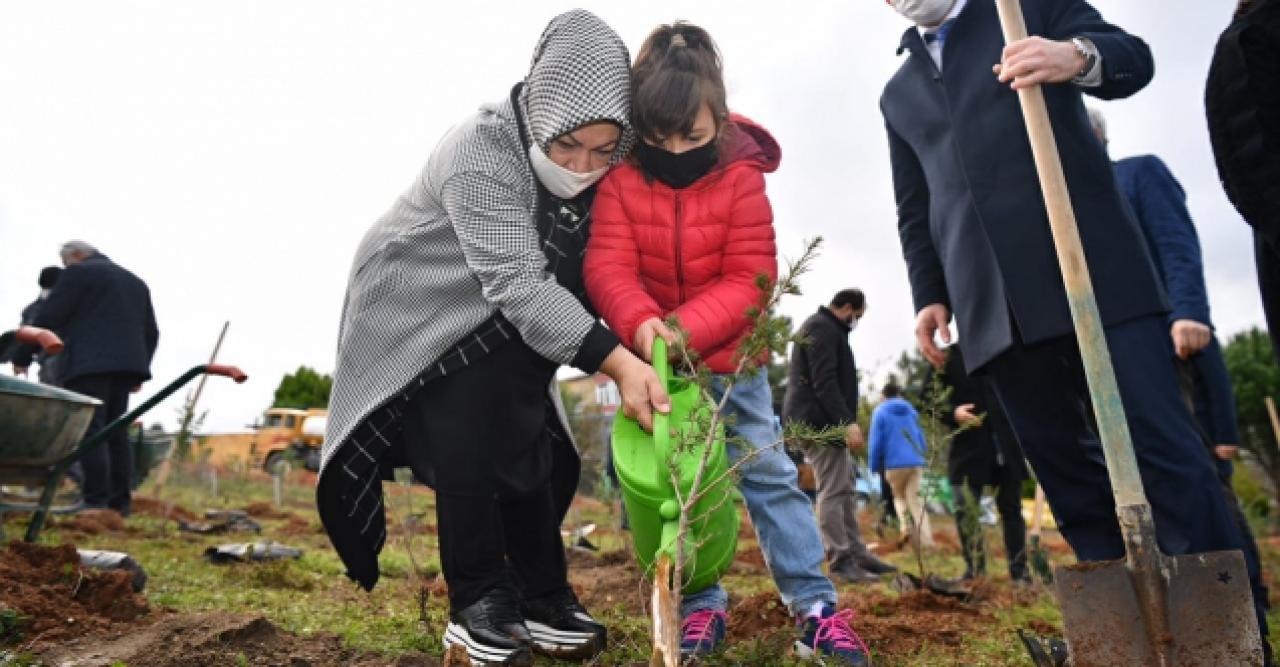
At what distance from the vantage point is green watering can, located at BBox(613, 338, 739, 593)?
1.88m

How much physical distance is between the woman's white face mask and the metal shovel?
4.36 ft

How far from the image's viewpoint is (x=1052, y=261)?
2.14 m

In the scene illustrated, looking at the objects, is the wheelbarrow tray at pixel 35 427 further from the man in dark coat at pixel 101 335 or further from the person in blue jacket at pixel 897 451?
the person in blue jacket at pixel 897 451

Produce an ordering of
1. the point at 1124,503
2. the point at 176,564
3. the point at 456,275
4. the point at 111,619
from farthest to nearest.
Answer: the point at 176,564, the point at 111,619, the point at 456,275, the point at 1124,503

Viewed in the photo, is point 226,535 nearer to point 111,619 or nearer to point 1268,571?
point 111,619

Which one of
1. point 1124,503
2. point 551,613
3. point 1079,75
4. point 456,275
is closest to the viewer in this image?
point 1124,503

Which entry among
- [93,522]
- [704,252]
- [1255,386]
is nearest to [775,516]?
[704,252]

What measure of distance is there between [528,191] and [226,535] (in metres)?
5.05

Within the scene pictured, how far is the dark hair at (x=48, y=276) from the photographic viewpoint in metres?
6.66

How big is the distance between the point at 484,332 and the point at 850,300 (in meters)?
3.86

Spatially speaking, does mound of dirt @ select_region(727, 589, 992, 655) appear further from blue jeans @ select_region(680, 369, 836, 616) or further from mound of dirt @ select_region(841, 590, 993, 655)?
blue jeans @ select_region(680, 369, 836, 616)

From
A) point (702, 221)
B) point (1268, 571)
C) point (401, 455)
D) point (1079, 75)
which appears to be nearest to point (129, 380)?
point (401, 455)

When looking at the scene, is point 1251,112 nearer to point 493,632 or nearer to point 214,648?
point 493,632

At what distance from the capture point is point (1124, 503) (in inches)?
73.0
